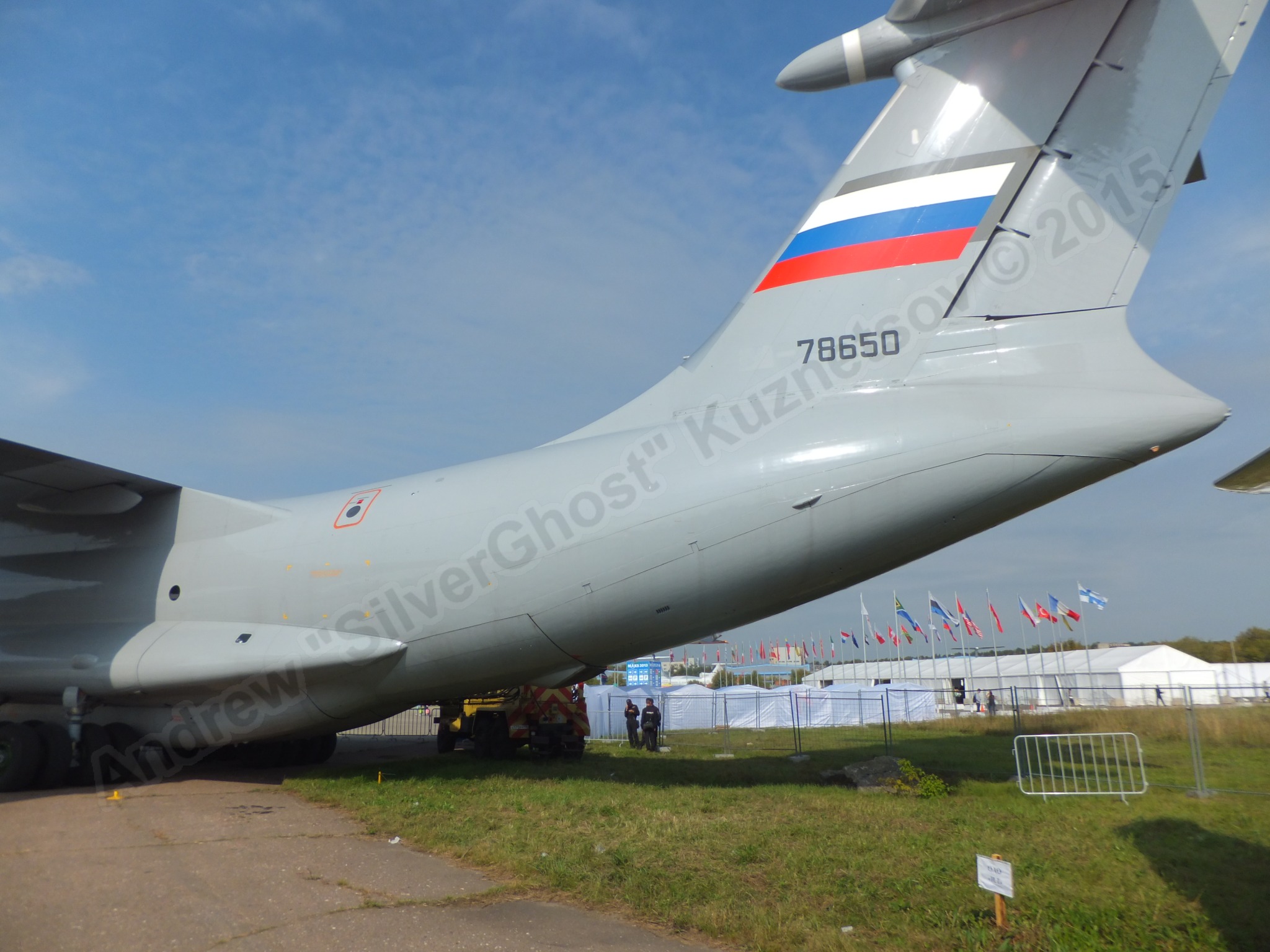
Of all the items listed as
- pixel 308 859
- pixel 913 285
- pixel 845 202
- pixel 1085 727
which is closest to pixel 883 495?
pixel 913 285

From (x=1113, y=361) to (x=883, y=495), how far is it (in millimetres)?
1967

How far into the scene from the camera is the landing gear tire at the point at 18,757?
8.48 metres

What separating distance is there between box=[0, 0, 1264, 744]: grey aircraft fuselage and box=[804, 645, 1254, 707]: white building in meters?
16.9

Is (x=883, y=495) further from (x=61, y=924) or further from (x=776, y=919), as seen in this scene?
(x=61, y=924)

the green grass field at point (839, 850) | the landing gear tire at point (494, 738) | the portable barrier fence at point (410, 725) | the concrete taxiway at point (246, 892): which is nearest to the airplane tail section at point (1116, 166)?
the green grass field at point (839, 850)

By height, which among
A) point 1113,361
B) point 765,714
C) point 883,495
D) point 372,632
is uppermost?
point 1113,361

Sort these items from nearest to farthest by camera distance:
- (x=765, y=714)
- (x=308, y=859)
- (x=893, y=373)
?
1. (x=308, y=859)
2. (x=893, y=373)
3. (x=765, y=714)

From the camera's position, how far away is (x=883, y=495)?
21.0ft

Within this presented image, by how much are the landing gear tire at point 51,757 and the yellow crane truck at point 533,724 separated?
17.3ft

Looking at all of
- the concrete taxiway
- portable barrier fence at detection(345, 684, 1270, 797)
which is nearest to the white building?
portable barrier fence at detection(345, 684, 1270, 797)

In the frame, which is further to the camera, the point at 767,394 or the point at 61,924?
the point at 767,394

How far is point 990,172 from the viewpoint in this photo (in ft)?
22.5

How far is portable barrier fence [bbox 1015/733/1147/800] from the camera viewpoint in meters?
8.59

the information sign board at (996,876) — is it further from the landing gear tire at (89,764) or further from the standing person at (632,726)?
the standing person at (632,726)
